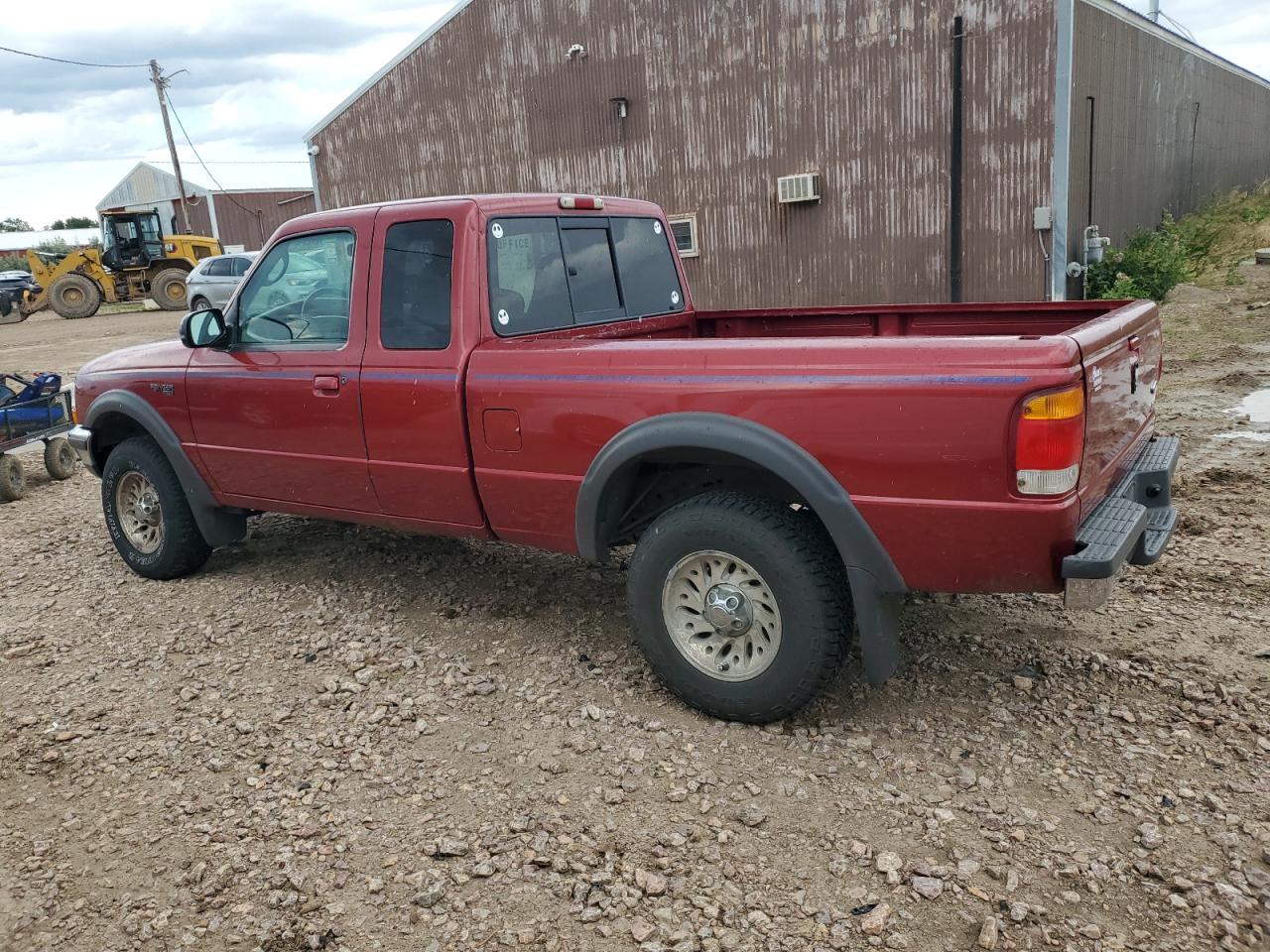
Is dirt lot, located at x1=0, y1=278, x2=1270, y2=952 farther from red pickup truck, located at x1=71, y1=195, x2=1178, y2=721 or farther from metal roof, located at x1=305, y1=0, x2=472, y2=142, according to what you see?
metal roof, located at x1=305, y1=0, x2=472, y2=142

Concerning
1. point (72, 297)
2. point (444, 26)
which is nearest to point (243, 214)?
point (72, 297)

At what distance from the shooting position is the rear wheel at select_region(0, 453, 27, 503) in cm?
781

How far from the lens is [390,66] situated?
1856cm

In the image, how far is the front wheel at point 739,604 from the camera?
3330 millimetres

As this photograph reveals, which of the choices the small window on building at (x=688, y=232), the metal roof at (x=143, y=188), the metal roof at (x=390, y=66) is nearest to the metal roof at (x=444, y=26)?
the metal roof at (x=390, y=66)

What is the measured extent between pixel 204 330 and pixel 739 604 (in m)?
3.09

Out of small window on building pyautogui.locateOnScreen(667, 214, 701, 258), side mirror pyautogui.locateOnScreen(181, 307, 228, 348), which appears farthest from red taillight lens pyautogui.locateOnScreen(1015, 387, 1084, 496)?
small window on building pyautogui.locateOnScreen(667, 214, 701, 258)

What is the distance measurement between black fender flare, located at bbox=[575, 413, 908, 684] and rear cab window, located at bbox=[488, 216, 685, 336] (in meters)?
1.02

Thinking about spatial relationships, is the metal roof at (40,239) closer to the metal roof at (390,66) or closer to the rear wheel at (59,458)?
the metal roof at (390,66)

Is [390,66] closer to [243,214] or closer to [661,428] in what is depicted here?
[661,428]

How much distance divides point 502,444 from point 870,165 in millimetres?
11568

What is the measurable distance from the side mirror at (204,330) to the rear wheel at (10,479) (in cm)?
402

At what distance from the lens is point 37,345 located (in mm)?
21531

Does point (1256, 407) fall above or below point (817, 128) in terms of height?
below
